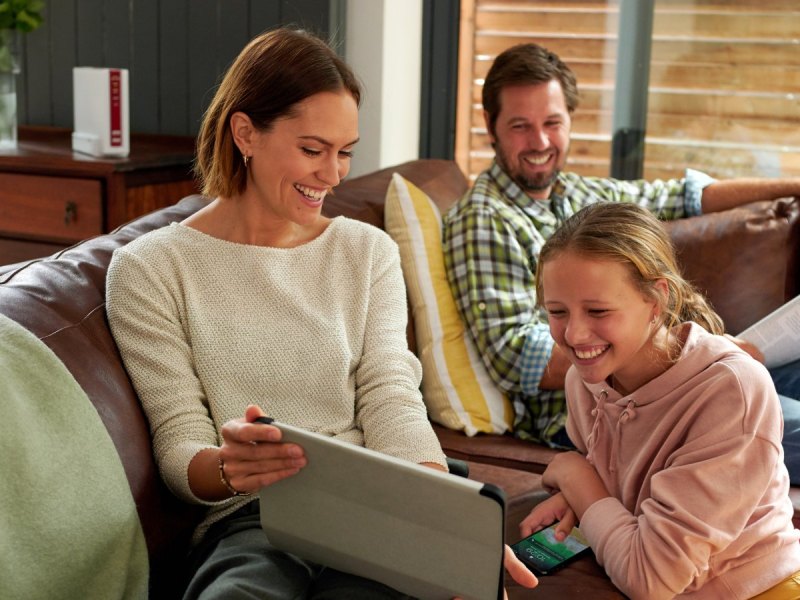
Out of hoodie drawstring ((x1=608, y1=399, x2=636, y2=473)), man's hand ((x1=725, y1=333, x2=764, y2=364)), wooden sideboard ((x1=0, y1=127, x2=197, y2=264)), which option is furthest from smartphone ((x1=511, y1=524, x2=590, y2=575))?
wooden sideboard ((x1=0, y1=127, x2=197, y2=264))

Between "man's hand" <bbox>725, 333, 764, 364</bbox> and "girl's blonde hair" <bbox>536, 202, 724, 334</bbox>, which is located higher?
"girl's blonde hair" <bbox>536, 202, 724, 334</bbox>

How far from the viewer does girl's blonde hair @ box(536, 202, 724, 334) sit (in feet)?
4.50

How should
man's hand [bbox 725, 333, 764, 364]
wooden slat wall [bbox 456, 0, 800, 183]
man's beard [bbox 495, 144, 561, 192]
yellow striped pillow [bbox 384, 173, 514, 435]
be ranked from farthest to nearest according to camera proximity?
1. wooden slat wall [bbox 456, 0, 800, 183]
2. man's beard [bbox 495, 144, 561, 192]
3. yellow striped pillow [bbox 384, 173, 514, 435]
4. man's hand [bbox 725, 333, 764, 364]

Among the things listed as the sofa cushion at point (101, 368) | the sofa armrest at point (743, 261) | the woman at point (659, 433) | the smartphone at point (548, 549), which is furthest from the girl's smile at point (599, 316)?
the sofa armrest at point (743, 261)

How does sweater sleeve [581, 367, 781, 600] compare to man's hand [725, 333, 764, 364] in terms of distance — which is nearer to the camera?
sweater sleeve [581, 367, 781, 600]

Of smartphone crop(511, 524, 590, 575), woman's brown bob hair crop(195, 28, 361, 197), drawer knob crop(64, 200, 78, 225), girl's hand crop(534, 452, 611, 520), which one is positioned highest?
woman's brown bob hair crop(195, 28, 361, 197)

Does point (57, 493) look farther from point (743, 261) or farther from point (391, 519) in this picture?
point (743, 261)

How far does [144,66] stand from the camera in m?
3.31

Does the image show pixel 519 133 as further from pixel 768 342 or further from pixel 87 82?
pixel 87 82

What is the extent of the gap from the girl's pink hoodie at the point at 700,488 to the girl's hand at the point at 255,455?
453 mm

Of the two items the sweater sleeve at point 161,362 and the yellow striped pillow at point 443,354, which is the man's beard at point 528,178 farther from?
the sweater sleeve at point 161,362

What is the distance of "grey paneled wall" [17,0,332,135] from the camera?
125 inches

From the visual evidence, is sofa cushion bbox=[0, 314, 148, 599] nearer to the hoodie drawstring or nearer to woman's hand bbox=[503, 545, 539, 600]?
woman's hand bbox=[503, 545, 539, 600]

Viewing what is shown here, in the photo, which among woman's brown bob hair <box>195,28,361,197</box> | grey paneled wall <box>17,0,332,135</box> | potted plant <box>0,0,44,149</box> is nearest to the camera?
woman's brown bob hair <box>195,28,361,197</box>
